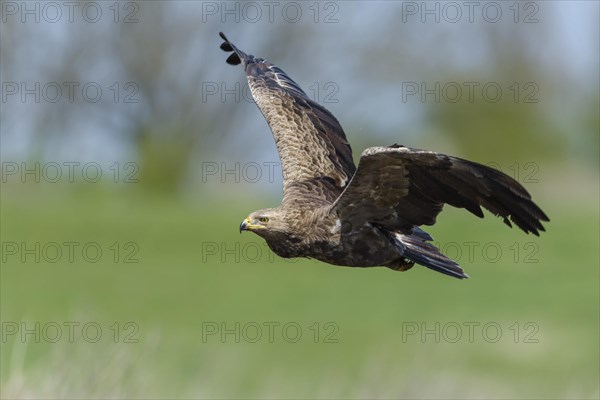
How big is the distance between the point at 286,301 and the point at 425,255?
19.0 m

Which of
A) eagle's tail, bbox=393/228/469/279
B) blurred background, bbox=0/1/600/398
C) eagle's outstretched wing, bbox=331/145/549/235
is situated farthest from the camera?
blurred background, bbox=0/1/600/398

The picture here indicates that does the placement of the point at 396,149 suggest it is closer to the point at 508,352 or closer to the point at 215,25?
the point at 508,352

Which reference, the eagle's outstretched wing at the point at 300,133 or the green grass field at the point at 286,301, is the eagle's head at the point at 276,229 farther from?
the green grass field at the point at 286,301

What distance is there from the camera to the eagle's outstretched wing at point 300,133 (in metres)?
11.6

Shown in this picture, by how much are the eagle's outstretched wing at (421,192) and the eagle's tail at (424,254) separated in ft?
0.50

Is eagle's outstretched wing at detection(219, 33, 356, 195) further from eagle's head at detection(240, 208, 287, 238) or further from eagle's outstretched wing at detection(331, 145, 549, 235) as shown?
eagle's outstretched wing at detection(331, 145, 549, 235)

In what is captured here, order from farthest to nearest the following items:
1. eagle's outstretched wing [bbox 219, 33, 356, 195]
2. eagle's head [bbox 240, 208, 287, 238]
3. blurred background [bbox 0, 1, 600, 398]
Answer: blurred background [bbox 0, 1, 600, 398] → eagle's outstretched wing [bbox 219, 33, 356, 195] → eagle's head [bbox 240, 208, 287, 238]

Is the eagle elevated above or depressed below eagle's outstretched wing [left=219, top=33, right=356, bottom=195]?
below

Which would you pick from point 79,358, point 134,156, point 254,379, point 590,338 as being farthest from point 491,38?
point 79,358

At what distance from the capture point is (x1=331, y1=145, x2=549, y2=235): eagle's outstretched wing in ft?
30.8

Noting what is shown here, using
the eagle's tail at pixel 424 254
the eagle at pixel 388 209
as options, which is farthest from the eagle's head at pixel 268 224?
the eagle's tail at pixel 424 254

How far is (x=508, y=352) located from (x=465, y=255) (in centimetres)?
708

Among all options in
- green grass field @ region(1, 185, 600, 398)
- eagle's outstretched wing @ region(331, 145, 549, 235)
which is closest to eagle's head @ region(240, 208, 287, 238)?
eagle's outstretched wing @ region(331, 145, 549, 235)

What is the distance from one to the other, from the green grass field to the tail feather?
758cm
